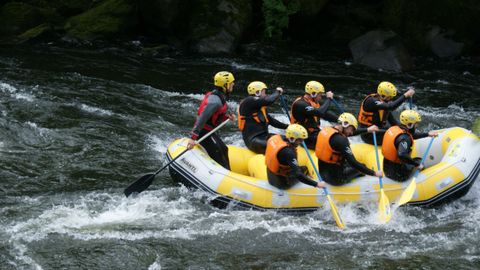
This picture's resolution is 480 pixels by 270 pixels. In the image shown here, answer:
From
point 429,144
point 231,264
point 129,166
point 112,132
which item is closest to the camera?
point 231,264

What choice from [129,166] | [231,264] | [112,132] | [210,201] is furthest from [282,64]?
[231,264]

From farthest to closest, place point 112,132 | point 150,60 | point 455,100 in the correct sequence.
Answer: point 150,60, point 455,100, point 112,132

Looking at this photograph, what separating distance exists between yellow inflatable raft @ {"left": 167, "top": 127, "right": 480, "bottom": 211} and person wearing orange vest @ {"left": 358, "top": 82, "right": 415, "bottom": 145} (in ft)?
1.87

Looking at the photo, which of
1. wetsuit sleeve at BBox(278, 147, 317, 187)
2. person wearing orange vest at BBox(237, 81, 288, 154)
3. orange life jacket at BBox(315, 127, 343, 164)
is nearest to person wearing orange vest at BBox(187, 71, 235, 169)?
person wearing orange vest at BBox(237, 81, 288, 154)

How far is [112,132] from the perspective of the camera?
1175 cm

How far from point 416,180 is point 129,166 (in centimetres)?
446

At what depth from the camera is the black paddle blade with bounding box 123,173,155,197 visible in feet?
29.6

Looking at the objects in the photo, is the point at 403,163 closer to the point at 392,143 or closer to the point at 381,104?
the point at 392,143

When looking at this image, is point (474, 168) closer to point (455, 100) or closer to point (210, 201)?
point (210, 201)

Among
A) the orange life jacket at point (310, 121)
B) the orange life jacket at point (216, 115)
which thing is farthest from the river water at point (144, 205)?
the orange life jacket at point (310, 121)

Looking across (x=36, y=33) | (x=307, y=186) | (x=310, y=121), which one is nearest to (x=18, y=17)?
(x=36, y=33)

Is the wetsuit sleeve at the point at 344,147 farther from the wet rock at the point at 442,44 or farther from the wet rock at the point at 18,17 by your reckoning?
the wet rock at the point at 18,17

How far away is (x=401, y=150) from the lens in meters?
8.63

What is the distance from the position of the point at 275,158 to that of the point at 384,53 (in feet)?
31.0
